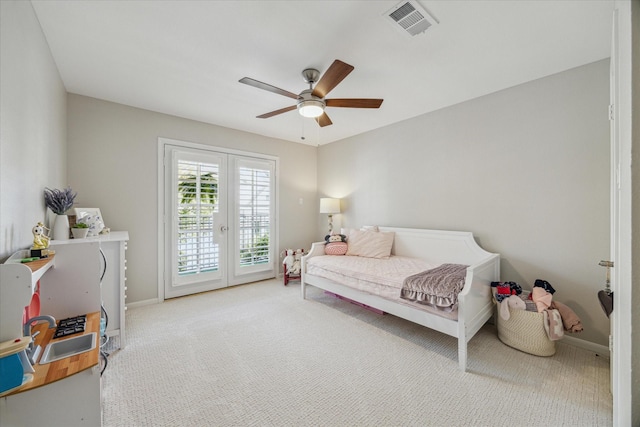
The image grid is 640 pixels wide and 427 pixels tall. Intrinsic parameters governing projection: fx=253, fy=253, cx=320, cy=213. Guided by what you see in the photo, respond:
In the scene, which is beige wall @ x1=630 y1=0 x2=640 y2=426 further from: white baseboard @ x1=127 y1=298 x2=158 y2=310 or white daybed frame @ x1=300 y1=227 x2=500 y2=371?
white baseboard @ x1=127 y1=298 x2=158 y2=310

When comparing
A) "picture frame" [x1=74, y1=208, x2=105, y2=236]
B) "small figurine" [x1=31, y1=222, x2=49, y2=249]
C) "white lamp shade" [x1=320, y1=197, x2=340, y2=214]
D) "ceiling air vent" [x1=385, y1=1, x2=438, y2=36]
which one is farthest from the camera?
"white lamp shade" [x1=320, y1=197, x2=340, y2=214]

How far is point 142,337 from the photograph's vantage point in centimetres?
245

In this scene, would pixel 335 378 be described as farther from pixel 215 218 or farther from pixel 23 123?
pixel 215 218

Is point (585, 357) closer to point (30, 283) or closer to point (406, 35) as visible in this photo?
point (406, 35)

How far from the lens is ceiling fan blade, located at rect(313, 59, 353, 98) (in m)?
1.76

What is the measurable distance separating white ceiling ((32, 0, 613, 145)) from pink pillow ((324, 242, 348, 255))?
1979 mm

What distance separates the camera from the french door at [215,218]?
3.48 metres

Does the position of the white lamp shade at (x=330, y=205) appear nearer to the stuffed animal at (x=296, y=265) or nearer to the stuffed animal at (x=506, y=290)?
the stuffed animal at (x=296, y=265)

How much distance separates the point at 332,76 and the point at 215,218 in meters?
2.76

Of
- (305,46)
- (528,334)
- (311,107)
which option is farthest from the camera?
(311,107)

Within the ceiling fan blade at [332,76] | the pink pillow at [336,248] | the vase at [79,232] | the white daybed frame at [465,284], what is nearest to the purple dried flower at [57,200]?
the vase at [79,232]

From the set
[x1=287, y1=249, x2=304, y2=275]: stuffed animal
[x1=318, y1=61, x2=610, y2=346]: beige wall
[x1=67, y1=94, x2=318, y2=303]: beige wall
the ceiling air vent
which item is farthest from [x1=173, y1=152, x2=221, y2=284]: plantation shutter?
the ceiling air vent

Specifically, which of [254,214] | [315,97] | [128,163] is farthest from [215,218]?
[315,97]

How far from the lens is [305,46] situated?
199 centimetres
